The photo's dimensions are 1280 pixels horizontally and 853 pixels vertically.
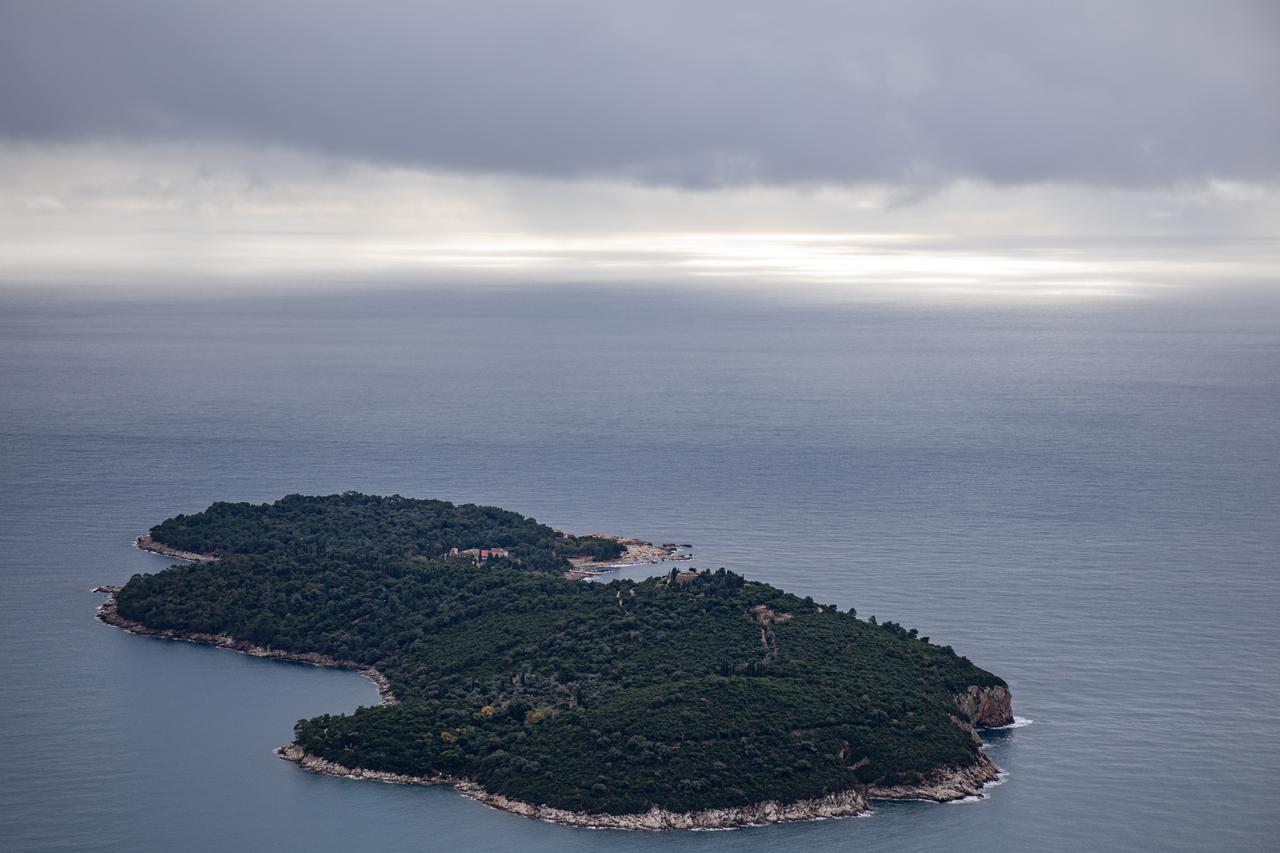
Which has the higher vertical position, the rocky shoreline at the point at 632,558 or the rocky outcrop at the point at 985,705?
the rocky shoreline at the point at 632,558

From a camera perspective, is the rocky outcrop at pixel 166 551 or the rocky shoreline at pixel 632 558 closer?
the rocky shoreline at pixel 632 558

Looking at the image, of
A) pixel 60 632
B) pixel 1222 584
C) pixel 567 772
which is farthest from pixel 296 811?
pixel 1222 584

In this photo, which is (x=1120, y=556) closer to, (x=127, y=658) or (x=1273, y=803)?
(x=1273, y=803)

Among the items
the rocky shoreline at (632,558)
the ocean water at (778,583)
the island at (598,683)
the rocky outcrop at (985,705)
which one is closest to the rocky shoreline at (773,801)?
the rocky outcrop at (985,705)

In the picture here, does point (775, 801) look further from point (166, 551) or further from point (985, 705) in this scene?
point (166, 551)

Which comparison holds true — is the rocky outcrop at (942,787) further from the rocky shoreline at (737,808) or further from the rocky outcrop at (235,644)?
the rocky outcrop at (235,644)

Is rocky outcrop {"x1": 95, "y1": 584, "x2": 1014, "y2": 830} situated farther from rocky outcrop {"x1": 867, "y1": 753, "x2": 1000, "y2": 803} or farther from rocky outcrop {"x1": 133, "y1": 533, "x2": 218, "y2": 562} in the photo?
rocky outcrop {"x1": 133, "y1": 533, "x2": 218, "y2": 562}

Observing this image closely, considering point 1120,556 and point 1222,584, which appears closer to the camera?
point 1222,584

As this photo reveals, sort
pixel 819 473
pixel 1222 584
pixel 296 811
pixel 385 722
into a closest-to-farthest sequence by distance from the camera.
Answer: pixel 296 811
pixel 385 722
pixel 1222 584
pixel 819 473
